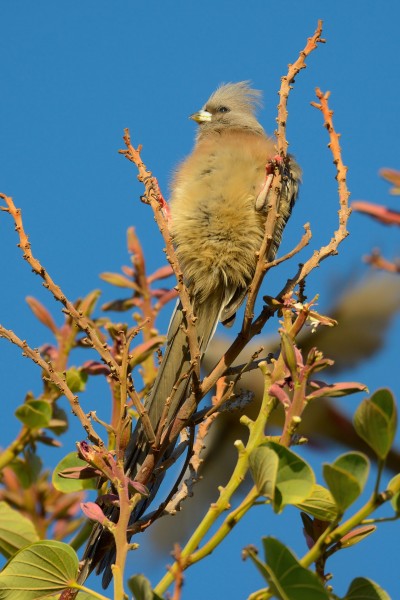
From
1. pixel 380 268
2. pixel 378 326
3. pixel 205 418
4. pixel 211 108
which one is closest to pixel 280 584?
pixel 380 268

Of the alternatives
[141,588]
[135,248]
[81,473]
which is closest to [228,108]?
[135,248]

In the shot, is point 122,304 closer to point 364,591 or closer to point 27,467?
point 27,467

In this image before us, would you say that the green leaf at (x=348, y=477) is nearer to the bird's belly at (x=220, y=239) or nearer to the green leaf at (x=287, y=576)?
the green leaf at (x=287, y=576)

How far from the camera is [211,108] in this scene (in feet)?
14.7

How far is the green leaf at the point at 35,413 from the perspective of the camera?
2477 mm

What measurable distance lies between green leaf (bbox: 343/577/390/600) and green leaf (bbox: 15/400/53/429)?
1300 millimetres

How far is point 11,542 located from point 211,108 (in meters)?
2.75

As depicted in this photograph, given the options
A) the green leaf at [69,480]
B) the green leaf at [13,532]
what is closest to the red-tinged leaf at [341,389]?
the green leaf at [69,480]

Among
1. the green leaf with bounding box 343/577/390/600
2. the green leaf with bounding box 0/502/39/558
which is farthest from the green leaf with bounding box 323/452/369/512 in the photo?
the green leaf with bounding box 0/502/39/558

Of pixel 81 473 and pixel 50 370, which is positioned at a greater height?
pixel 50 370

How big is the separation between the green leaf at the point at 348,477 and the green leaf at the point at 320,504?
123 mm

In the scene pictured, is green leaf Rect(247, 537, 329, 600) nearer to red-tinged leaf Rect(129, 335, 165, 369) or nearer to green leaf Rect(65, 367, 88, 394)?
red-tinged leaf Rect(129, 335, 165, 369)

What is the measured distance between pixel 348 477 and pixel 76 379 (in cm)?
149

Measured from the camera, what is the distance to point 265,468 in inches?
52.9
